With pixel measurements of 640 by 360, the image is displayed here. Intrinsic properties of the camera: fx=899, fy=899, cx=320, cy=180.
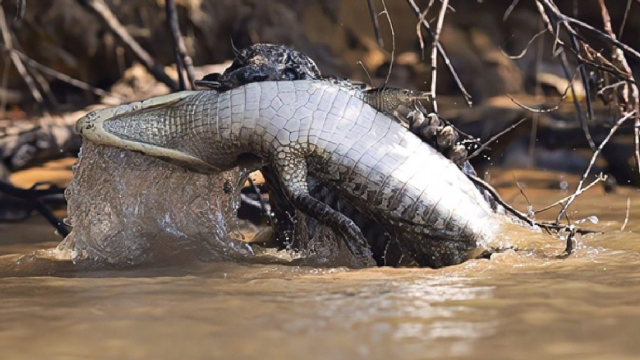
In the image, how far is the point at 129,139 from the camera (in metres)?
3.05

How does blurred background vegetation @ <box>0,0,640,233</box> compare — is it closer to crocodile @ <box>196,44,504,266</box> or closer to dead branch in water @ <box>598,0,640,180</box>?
dead branch in water @ <box>598,0,640,180</box>

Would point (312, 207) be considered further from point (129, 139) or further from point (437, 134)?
point (129, 139)

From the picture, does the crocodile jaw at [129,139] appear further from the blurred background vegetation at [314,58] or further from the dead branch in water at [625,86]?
the blurred background vegetation at [314,58]

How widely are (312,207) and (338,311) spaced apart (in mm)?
585

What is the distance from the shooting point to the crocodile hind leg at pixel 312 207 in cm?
286

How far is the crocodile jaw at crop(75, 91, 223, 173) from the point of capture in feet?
9.98

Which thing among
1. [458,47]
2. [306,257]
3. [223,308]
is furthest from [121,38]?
[458,47]

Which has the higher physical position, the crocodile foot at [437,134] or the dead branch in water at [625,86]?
the dead branch in water at [625,86]

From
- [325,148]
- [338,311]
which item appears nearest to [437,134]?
[325,148]

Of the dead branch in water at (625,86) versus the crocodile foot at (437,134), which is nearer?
the crocodile foot at (437,134)

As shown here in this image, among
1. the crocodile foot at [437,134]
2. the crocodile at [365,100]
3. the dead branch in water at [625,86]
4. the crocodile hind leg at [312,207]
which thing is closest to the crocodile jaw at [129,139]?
the crocodile at [365,100]

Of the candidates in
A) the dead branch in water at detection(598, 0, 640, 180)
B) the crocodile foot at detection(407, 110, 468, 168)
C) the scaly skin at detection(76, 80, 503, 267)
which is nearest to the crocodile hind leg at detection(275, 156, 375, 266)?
the scaly skin at detection(76, 80, 503, 267)

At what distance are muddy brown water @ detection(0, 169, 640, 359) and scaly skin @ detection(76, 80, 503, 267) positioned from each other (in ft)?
0.49

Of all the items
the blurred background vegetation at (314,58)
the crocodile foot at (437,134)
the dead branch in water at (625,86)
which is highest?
the blurred background vegetation at (314,58)
